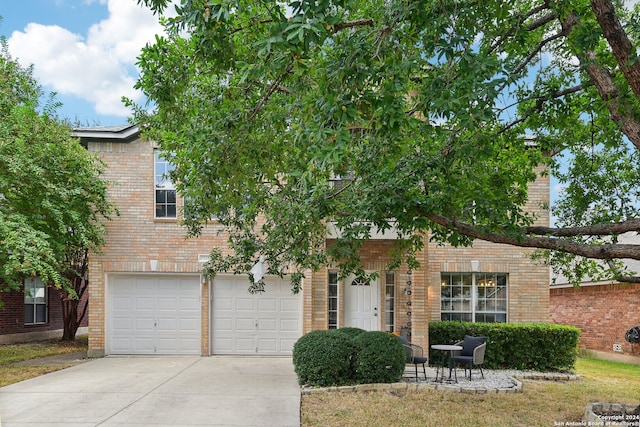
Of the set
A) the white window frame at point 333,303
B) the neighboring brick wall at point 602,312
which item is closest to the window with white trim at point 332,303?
the white window frame at point 333,303

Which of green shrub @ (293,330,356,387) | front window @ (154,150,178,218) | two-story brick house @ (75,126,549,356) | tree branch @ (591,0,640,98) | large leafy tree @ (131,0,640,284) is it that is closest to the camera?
large leafy tree @ (131,0,640,284)

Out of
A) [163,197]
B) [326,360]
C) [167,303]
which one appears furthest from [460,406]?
[163,197]

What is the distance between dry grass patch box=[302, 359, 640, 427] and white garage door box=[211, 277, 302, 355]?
16.4 ft

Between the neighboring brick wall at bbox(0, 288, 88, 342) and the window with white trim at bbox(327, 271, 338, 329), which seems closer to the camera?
the window with white trim at bbox(327, 271, 338, 329)

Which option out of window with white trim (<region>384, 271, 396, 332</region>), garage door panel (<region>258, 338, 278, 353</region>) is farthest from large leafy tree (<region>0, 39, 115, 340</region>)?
window with white trim (<region>384, 271, 396, 332</region>)

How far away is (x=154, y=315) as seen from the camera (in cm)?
1379

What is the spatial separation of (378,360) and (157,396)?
3.93 m

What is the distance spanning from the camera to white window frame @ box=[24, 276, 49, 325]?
1861 cm

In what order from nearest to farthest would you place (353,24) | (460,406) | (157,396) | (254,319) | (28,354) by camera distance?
(353,24), (460,406), (157,396), (254,319), (28,354)

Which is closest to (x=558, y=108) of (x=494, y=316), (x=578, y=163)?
(x=578, y=163)

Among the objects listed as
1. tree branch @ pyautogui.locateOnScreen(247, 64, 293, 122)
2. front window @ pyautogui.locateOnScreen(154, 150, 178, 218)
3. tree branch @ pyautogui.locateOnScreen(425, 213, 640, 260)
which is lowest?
tree branch @ pyautogui.locateOnScreen(425, 213, 640, 260)

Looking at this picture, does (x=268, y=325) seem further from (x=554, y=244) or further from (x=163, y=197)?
(x=554, y=244)

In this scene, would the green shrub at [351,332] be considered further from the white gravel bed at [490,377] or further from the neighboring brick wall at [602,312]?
the neighboring brick wall at [602,312]

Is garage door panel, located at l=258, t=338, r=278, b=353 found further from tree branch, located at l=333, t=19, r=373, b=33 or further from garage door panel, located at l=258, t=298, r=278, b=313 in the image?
tree branch, located at l=333, t=19, r=373, b=33
